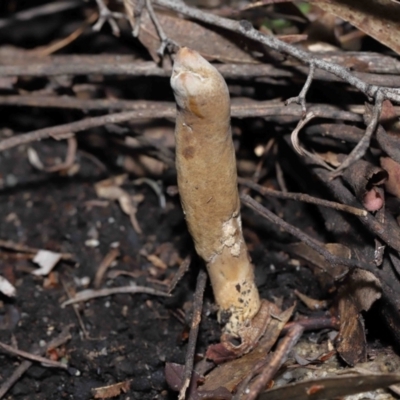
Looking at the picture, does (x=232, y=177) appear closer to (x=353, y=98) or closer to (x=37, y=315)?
(x=353, y=98)

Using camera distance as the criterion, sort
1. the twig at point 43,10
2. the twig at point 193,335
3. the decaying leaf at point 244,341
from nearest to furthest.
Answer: the twig at point 193,335
the decaying leaf at point 244,341
the twig at point 43,10

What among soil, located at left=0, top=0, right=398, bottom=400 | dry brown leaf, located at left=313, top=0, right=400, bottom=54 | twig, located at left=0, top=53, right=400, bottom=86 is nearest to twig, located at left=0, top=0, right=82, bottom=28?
soil, located at left=0, top=0, right=398, bottom=400

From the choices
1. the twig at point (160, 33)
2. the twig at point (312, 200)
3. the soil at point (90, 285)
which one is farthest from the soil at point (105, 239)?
the twig at point (160, 33)

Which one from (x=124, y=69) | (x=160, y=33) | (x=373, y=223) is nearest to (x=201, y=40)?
(x=160, y=33)

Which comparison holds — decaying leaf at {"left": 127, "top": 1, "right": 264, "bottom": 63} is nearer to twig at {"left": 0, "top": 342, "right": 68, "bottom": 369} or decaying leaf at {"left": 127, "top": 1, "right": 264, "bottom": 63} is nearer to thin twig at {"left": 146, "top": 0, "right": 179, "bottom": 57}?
thin twig at {"left": 146, "top": 0, "right": 179, "bottom": 57}

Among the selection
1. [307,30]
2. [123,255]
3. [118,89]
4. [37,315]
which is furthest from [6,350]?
[307,30]

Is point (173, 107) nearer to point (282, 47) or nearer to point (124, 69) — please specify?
point (124, 69)

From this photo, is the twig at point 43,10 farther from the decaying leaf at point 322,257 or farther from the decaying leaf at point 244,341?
the decaying leaf at point 244,341
